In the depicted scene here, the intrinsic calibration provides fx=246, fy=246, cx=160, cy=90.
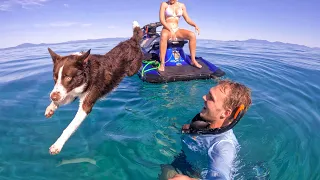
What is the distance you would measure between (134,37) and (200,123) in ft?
15.4

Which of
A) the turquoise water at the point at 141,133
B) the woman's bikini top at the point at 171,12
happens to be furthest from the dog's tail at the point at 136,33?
the woman's bikini top at the point at 171,12

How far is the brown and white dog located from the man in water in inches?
84.5

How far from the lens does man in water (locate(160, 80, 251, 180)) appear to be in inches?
109

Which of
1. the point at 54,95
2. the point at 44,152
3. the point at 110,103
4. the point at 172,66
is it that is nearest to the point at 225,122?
the point at 54,95

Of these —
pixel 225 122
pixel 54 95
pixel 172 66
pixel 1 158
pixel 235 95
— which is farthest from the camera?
pixel 172 66

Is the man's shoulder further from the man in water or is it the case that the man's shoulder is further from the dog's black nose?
the dog's black nose

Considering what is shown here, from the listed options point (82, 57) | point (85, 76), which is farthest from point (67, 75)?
point (85, 76)

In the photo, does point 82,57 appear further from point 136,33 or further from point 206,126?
point 136,33

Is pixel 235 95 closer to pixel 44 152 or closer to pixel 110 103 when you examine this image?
pixel 44 152

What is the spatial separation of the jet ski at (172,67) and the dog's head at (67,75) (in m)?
3.62

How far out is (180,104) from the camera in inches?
265

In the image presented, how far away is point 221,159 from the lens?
2.76 metres

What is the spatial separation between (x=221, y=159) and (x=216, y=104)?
0.66 m

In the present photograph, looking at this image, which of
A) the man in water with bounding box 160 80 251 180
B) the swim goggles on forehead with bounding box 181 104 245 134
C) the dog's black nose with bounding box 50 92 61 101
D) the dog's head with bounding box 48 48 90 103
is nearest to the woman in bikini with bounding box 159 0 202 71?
the dog's head with bounding box 48 48 90 103
